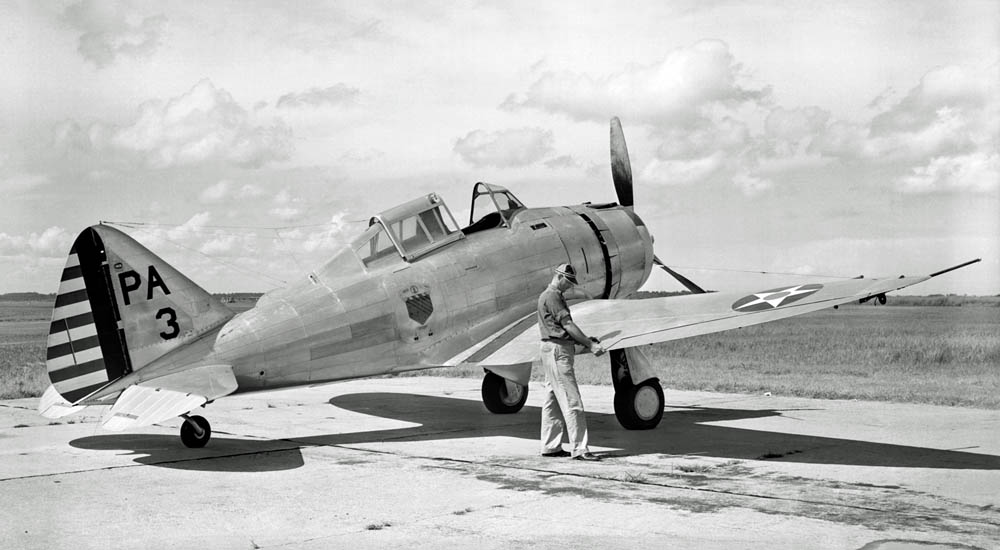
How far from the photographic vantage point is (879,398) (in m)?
14.7

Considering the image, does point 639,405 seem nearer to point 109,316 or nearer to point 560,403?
point 560,403

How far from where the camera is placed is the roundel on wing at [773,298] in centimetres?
950

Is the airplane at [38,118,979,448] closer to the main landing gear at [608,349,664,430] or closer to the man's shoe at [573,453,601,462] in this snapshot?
the main landing gear at [608,349,664,430]

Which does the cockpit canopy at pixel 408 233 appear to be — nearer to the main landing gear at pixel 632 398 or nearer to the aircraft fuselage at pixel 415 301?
the aircraft fuselage at pixel 415 301

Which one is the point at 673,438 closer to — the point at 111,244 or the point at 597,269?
the point at 597,269

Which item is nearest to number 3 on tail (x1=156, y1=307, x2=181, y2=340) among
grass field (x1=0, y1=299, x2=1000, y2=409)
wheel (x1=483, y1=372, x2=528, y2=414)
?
wheel (x1=483, y1=372, x2=528, y2=414)

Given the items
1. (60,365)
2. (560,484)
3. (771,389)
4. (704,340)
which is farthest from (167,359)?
(704,340)

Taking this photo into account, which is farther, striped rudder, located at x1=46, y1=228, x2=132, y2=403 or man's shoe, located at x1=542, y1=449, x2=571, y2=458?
striped rudder, located at x1=46, y1=228, x2=132, y2=403

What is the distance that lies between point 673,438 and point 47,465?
20.7 feet

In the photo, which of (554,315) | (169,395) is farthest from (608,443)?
(169,395)

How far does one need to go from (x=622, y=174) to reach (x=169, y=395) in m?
7.87

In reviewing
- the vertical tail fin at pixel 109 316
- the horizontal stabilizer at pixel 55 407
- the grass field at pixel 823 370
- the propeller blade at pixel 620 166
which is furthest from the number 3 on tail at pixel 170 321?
the grass field at pixel 823 370

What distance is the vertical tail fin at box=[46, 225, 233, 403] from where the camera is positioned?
9453mm

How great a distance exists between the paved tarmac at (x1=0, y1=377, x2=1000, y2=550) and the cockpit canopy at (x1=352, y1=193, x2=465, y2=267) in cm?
211
